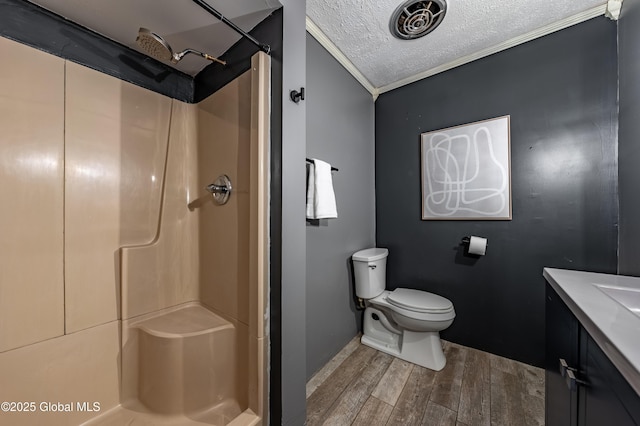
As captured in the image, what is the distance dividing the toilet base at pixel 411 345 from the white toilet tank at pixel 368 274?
0.61 feet

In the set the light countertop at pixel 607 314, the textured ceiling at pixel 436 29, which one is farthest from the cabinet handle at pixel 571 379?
the textured ceiling at pixel 436 29

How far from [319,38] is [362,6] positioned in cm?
32

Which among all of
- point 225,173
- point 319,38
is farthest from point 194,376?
point 319,38

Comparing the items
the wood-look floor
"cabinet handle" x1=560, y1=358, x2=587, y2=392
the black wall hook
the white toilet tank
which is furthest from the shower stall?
"cabinet handle" x1=560, y1=358, x2=587, y2=392

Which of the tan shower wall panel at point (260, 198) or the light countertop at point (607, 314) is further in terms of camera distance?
the tan shower wall panel at point (260, 198)

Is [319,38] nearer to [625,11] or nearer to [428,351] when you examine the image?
[625,11]

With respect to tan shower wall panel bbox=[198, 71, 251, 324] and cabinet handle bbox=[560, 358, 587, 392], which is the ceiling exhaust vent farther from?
cabinet handle bbox=[560, 358, 587, 392]

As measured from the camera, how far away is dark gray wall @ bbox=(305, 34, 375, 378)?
1417 mm

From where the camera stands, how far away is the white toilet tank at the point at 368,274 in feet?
5.33

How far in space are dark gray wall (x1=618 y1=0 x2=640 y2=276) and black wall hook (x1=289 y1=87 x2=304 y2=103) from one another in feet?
5.47

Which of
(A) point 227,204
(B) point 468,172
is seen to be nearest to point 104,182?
(A) point 227,204

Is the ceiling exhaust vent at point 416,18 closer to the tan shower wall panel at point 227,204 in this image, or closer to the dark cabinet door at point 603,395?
the tan shower wall panel at point 227,204

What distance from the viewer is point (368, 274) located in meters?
1.62

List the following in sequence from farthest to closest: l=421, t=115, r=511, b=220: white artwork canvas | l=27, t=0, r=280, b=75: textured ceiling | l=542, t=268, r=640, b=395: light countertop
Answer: l=421, t=115, r=511, b=220: white artwork canvas < l=27, t=0, r=280, b=75: textured ceiling < l=542, t=268, r=640, b=395: light countertop
